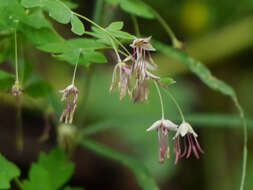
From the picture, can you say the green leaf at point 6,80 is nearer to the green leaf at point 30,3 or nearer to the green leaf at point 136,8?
the green leaf at point 30,3

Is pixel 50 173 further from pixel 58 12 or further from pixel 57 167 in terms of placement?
pixel 58 12

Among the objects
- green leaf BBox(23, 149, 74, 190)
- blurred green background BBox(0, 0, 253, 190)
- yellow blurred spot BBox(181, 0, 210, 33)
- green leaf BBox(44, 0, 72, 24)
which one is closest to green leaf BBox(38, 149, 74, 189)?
green leaf BBox(23, 149, 74, 190)

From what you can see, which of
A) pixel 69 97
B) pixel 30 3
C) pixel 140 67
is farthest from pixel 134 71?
pixel 30 3

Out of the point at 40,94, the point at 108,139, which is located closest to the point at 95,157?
the point at 108,139

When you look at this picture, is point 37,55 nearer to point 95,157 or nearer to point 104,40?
point 95,157

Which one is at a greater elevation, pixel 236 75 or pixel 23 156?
pixel 236 75
